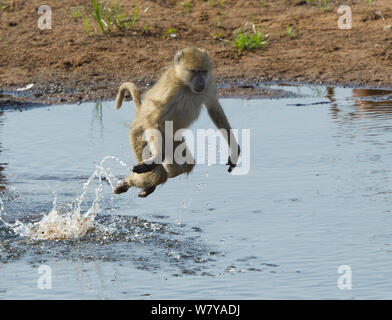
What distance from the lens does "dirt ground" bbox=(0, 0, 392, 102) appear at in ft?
48.9

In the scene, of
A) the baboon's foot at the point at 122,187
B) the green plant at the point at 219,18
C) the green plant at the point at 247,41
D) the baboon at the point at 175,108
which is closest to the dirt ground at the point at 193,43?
the green plant at the point at 219,18

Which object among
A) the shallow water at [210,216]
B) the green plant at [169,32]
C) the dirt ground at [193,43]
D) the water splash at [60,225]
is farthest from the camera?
the green plant at [169,32]

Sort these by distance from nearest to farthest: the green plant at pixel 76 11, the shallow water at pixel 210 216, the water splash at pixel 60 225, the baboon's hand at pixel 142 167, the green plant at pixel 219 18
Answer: the shallow water at pixel 210 216
the baboon's hand at pixel 142 167
the water splash at pixel 60 225
the green plant at pixel 219 18
the green plant at pixel 76 11

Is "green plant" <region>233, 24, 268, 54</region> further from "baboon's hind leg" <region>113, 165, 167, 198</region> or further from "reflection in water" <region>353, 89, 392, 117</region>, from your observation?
"baboon's hind leg" <region>113, 165, 167, 198</region>

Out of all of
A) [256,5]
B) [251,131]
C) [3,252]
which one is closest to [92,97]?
[251,131]

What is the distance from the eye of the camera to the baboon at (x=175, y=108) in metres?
7.76

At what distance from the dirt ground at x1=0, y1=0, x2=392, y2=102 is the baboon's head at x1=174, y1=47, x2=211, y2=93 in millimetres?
6251

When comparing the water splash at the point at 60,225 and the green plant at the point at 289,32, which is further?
the green plant at the point at 289,32

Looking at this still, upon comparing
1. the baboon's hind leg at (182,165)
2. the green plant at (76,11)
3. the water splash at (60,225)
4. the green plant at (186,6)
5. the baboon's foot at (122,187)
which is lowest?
the water splash at (60,225)

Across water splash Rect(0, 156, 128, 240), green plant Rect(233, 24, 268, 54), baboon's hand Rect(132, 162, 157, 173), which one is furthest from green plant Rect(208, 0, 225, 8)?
baboon's hand Rect(132, 162, 157, 173)

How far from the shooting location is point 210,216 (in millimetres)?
8352

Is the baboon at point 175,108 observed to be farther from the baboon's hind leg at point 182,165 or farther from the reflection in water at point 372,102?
the reflection in water at point 372,102

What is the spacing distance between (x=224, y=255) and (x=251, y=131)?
4.17m
